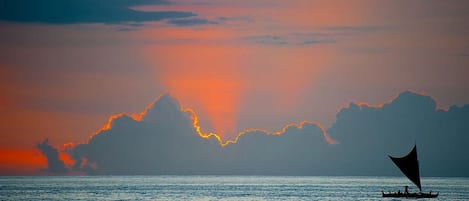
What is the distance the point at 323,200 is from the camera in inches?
7023

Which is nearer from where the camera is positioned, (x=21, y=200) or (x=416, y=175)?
(x=416, y=175)

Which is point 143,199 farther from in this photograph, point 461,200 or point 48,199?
point 461,200

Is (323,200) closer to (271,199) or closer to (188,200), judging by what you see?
(271,199)

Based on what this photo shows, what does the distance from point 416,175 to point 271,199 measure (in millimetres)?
31929

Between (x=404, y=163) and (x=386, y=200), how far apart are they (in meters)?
15.2

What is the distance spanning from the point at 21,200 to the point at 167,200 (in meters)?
26.7

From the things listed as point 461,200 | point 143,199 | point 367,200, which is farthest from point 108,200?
point 461,200

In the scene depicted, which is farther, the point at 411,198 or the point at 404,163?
the point at 411,198

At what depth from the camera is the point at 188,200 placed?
17288cm

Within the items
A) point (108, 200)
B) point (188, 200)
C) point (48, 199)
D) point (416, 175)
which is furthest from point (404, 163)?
point (48, 199)

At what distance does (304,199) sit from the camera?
180 meters

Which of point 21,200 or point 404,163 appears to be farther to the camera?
point 21,200

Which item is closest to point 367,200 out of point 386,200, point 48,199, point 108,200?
point 386,200

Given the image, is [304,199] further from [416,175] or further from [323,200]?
[416,175]
